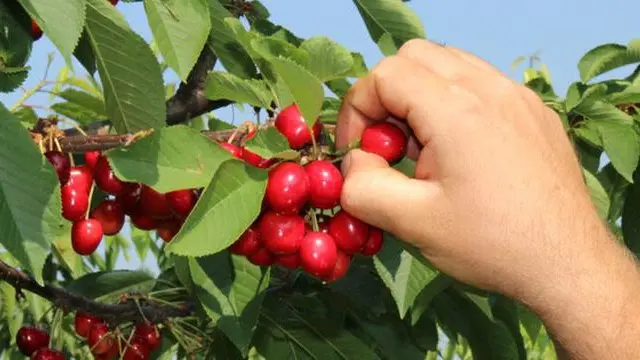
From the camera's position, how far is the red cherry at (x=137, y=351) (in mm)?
3342

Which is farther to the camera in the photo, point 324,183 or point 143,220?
point 143,220

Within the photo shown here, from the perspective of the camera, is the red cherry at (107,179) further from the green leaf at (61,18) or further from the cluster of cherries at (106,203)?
the green leaf at (61,18)

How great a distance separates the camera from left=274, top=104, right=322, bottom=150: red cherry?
1.89 meters

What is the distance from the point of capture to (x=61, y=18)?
1744 millimetres

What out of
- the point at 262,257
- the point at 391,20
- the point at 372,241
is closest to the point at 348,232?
the point at 372,241

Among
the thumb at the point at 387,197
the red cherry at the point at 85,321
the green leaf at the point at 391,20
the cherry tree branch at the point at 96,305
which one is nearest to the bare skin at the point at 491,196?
the thumb at the point at 387,197

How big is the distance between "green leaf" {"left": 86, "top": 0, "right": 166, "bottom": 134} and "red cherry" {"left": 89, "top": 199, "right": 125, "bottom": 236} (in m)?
0.14

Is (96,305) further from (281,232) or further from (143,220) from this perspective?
(281,232)

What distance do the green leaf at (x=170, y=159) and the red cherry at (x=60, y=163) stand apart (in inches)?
11.7

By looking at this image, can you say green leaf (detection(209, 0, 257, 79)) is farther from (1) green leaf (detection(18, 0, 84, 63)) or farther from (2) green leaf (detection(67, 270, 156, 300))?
(2) green leaf (detection(67, 270, 156, 300))

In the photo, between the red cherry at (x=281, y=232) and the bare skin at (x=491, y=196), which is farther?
the red cherry at (x=281, y=232)

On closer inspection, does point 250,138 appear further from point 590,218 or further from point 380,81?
point 590,218

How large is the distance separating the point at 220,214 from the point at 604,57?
187cm

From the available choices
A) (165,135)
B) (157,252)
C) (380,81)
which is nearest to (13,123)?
(165,135)
